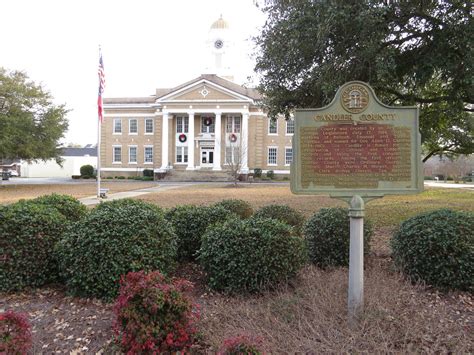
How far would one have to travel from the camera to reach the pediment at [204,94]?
155ft

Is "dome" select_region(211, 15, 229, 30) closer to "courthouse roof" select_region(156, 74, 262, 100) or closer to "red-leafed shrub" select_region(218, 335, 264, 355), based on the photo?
"courthouse roof" select_region(156, 74, 262, 100)

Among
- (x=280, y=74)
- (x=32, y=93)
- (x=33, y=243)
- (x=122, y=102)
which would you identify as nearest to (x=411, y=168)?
(x=33, y=243)

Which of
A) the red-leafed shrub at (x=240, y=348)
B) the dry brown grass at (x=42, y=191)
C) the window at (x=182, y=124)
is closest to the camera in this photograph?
the red-leafed shrub at (x=240, y=348)

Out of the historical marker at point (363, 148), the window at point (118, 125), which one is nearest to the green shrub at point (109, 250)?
the historical marker at point (363, 148)

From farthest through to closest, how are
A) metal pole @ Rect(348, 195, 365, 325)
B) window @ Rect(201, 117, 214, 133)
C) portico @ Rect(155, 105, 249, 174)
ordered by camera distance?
1. window @ Rect(201, 117, 214, 133)
2. portico @ Rect(155, 105, 249, 174)
3. metal pole @ Rect(348, 195, 365, 325)

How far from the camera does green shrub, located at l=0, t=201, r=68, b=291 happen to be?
15.2 ft

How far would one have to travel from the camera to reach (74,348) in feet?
11.2

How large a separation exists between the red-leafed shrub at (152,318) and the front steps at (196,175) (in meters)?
41.9

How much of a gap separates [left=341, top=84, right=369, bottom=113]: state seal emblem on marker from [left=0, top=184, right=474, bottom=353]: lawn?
1.94 m

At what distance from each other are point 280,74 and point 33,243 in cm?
720

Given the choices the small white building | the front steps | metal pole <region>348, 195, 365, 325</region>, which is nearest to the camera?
metal pole <region>348, 195, 365, 325</region>

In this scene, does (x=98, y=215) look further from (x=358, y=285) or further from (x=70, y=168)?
(x=70, y=168)

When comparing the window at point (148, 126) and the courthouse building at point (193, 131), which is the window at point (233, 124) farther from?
the window at point (148, 126)

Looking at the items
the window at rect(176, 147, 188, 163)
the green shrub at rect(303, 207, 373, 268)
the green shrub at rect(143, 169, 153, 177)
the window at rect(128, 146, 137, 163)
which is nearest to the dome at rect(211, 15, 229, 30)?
the window at rect(176, 147, 188, 163)
